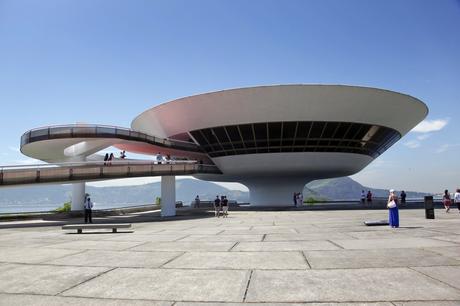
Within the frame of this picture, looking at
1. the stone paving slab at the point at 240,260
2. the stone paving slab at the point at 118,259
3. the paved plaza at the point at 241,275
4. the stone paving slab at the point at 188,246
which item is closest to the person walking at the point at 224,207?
the stone paving slab at the point at 188,246

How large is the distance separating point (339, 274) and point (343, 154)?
37.1 meters

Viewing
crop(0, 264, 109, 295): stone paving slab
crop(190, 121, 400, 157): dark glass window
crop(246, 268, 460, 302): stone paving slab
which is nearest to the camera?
crop(246, 268, 460, 302): stone paving slab

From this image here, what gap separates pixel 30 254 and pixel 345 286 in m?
7.97

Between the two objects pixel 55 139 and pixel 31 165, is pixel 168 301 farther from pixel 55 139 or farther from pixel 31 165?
pixel 55 139

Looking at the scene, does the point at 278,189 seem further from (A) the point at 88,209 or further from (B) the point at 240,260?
(B) the point at 240,260

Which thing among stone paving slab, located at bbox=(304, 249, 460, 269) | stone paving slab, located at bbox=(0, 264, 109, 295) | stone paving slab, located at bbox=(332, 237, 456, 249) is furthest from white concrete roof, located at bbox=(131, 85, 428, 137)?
stone paving slab, located at bbox=(0, 264, 109, 295)

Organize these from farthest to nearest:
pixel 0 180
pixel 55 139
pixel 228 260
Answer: pixel 55 139
pixel 0 180
pixel 228 260

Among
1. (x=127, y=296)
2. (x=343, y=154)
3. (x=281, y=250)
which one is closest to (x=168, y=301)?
(x=127, y=296)

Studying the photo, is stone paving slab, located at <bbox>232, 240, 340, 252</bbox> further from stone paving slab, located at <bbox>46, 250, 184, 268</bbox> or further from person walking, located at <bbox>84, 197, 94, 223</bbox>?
person walking, located at <bbox>84, 197, 94, 223</bbox>

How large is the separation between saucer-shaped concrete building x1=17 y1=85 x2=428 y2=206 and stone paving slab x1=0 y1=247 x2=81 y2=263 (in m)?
22.5

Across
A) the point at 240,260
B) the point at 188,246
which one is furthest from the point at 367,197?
the point at 240,260

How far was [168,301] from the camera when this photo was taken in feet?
16.8

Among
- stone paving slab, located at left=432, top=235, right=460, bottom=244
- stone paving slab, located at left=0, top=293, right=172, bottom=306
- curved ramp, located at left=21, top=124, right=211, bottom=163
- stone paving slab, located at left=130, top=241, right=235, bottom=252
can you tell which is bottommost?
stone paving slab, located at left=130, top=241, right=235, bottom=252

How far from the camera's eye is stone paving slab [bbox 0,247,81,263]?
8719mm
